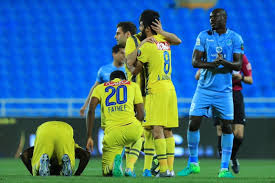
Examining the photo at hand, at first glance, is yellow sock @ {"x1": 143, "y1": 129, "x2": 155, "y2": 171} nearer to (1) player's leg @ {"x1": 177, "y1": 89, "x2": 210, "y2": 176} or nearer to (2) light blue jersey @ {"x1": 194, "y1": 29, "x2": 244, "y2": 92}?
(1) player's leg @ {"x1": 177, "y1": 89, "x2": 210, "y2": 176}

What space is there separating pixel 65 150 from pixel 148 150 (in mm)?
975

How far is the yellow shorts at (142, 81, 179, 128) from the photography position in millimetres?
6934

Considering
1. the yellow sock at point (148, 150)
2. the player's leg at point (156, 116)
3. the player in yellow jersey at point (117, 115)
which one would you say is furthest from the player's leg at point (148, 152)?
the player's leg at point (156, 116)

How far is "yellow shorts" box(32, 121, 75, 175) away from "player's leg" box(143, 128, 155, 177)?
33.3 inches

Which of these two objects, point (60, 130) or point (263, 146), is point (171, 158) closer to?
point (60, 130)

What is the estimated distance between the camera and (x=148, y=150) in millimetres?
7324

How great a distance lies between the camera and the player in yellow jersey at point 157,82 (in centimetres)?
694

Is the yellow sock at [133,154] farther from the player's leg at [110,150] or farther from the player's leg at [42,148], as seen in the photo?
the player's leg at [42,148]

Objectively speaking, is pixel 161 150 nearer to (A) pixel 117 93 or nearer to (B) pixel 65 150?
(A) pixel 117 93

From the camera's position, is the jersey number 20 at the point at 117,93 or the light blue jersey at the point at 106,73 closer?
the jersey number 20 at the point at 117,93

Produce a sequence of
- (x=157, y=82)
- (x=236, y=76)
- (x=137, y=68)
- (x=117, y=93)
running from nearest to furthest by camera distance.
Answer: (x=157, y=82) → (x=137, y=68) → (x=117, y=93) → (x=236, y=76)

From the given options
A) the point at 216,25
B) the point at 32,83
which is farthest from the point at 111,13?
the point at 216,25

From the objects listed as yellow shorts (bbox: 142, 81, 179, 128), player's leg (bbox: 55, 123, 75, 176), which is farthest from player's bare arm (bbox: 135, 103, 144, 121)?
player's leg (bbox: 55, 123, 75, 176)

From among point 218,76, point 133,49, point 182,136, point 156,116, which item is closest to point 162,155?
point 156,116
